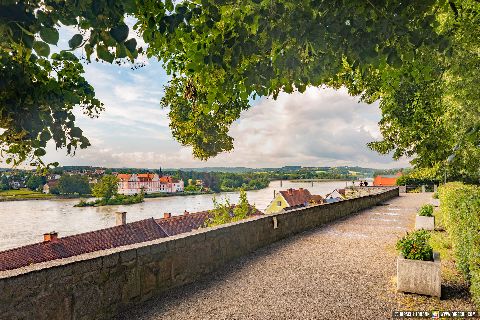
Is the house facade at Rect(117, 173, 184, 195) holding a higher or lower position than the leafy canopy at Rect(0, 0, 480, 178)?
lower

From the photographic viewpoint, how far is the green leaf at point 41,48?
2.70 m

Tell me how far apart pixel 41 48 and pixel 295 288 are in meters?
4.59

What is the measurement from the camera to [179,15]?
360 centimetres

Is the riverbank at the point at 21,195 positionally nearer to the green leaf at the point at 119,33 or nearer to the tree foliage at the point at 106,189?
the tree foliage at the point at 106,189

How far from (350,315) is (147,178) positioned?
127 m

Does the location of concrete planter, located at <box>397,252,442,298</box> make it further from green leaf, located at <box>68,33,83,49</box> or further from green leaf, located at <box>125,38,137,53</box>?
green leaf, located at <box>68,33,83,49</box>

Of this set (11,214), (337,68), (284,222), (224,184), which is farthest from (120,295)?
(224,184)

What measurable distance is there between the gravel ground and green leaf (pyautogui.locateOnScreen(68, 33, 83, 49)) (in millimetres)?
3205

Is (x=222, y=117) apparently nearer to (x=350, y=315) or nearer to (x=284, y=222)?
(x=284, y=222)

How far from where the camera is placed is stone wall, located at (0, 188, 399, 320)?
339 centimetres

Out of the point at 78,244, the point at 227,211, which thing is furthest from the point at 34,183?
the point at 227,211

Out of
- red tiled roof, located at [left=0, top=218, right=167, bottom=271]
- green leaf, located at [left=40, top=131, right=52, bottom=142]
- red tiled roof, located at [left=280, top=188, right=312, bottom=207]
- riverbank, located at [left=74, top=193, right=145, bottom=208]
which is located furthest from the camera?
riverbank, located at [left=74, top=193, right=145, bottom=208]

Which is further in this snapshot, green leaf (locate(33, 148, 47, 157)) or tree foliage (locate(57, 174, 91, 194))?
tree foliage (locate(57, 174, 91, 194))

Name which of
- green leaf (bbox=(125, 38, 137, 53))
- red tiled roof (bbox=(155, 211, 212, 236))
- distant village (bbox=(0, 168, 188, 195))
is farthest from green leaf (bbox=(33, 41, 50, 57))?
distant village (bbox=(0, 168, 188, 195))
